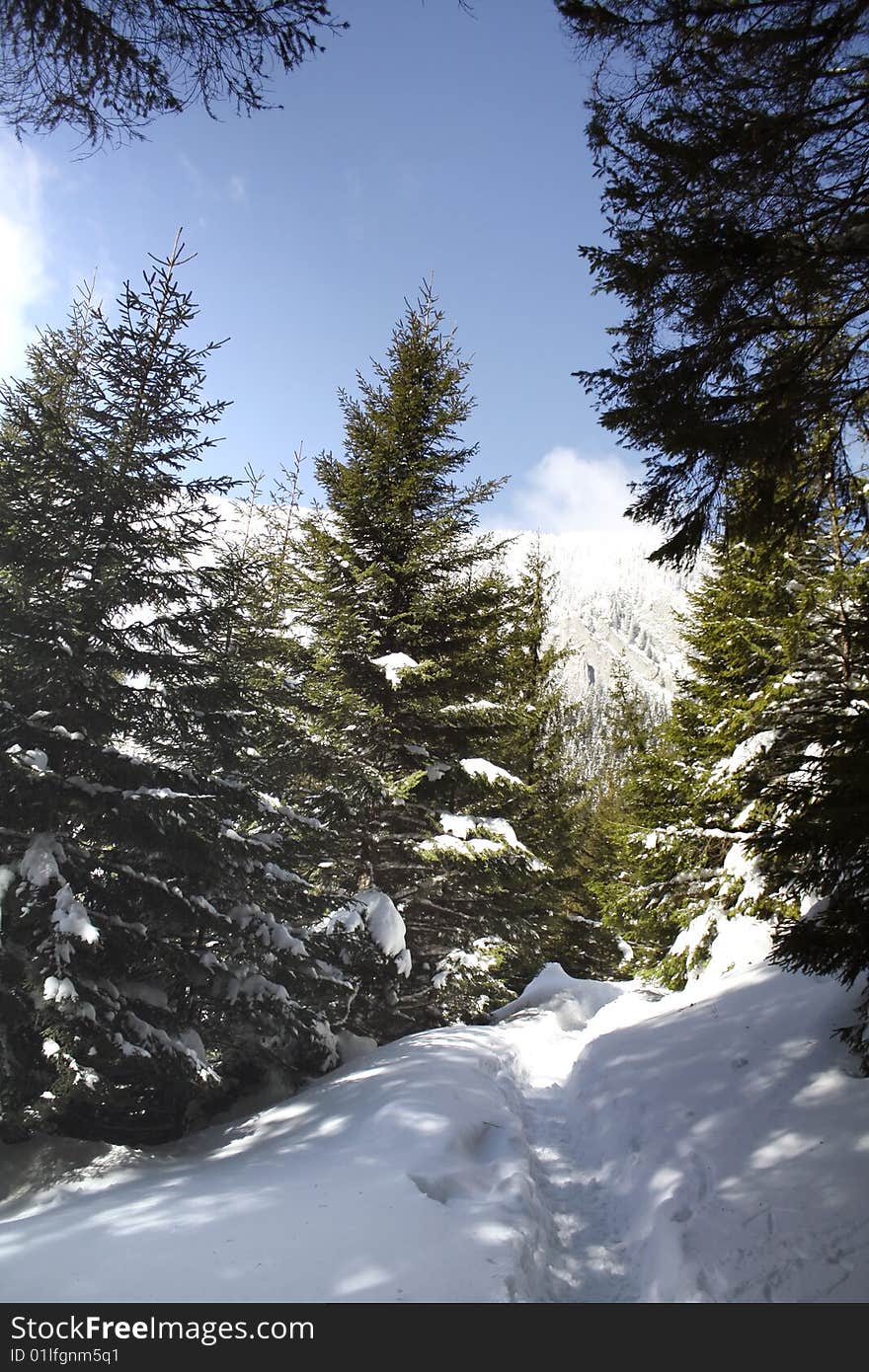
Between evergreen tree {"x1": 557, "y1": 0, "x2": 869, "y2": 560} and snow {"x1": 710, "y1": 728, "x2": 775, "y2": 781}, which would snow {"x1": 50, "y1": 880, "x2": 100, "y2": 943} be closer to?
evergreen tree {"x1": 557, "y1": 0, "x2": 869, "y2": 560}

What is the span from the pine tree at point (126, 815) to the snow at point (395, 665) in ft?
10.2

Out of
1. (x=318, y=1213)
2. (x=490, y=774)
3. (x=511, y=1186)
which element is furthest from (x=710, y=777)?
(x=318, y=1213)

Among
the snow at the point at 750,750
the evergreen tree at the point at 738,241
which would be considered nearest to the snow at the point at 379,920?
the snow at the point at 750,750

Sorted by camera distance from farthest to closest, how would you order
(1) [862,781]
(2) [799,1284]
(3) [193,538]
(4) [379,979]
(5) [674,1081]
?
(4) [379,979] < (3) [193,538] < (5) [674,1081] < (2) [799,1284] < (1) [862,781]

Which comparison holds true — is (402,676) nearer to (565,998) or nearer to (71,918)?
(71,918)

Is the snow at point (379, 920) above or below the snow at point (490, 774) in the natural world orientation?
below

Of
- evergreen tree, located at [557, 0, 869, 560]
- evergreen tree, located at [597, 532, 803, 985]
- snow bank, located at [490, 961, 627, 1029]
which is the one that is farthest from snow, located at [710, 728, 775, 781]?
snow bank, located at [490, 961, 627, 1029]

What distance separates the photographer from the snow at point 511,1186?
3.78 meters

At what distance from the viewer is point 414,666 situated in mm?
11578

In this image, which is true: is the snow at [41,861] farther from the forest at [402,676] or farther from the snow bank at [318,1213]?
the snow bank at [318,1213]

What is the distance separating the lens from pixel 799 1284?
3.77m

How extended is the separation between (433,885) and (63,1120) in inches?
276

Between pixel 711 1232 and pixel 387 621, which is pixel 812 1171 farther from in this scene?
pixel 387 621

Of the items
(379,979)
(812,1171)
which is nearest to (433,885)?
(379,979)
